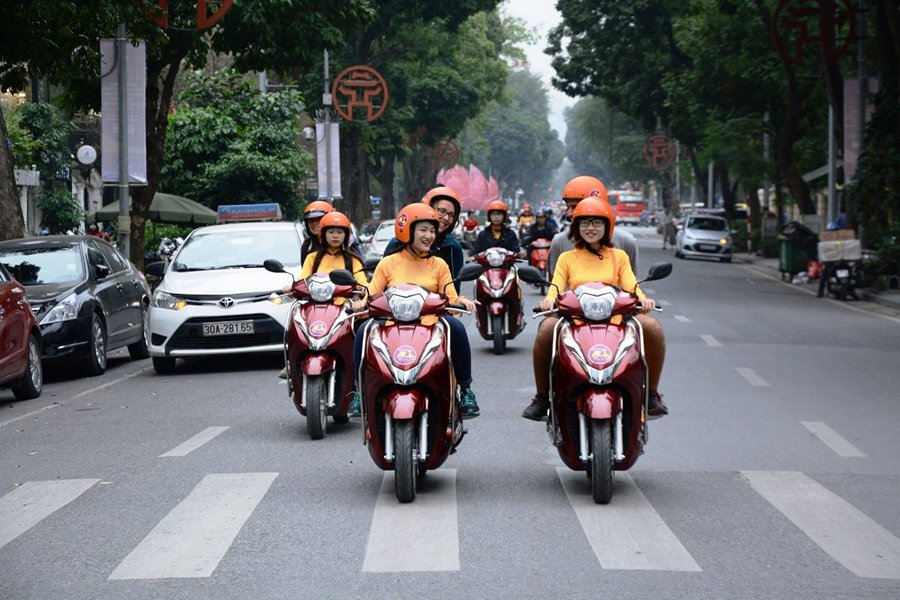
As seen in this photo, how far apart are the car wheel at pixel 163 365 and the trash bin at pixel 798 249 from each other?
66.0ft

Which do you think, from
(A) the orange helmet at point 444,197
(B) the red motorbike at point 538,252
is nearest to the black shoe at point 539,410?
(A) the orange helmet at point 444,197

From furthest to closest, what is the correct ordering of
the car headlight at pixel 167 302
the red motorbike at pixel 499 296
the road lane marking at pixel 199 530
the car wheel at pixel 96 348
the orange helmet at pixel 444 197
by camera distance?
the red motorbike at pixel 499 296, the car wheel at pixel 96 348, the car headlight at pixel 167 302, the orange helmet at pixel 444 197, the road lane marking at pixel 199 530

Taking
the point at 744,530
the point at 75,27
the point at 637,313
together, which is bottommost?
the point at 744,530

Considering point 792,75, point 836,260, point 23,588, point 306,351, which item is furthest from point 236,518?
point 792,75

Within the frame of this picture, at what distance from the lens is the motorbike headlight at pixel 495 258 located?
1684cm

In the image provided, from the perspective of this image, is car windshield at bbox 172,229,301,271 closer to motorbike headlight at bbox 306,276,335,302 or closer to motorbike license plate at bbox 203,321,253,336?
motorbike license plate at bbox 203,321,253,336

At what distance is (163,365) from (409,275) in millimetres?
8382

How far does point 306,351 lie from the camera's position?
1038 cm

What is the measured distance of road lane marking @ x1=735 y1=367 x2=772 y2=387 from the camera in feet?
45.8

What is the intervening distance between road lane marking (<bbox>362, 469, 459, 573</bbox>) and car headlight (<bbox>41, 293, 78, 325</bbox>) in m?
7.95

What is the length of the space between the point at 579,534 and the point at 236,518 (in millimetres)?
1719

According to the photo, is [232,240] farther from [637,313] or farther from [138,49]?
[637,313]

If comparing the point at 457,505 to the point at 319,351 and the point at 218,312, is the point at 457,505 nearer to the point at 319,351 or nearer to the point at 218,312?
the point at 319,351

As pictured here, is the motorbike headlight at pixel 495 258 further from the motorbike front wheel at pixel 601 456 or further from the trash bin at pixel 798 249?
the trash bin at pixel 798 249
